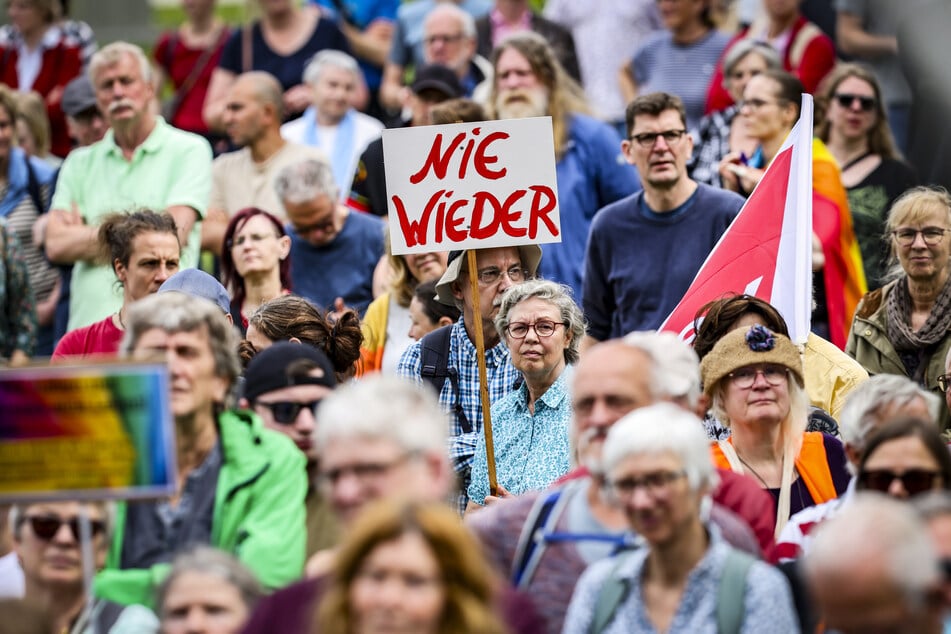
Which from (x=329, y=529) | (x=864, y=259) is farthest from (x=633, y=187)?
(x=329, y=529)

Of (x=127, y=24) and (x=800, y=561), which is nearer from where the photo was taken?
(x=800, y=561)

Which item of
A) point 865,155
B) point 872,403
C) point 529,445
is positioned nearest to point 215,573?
point 872,403

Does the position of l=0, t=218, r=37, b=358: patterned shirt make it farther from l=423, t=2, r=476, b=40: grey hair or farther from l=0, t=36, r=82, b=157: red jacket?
l=0, t=36, r=82, b=157: red jacket

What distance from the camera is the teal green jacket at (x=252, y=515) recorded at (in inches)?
→ 238

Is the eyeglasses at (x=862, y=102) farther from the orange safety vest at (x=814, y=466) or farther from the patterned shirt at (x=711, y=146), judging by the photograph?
the orange safety vest at (x=814, y=466)

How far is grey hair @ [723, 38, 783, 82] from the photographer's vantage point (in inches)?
473

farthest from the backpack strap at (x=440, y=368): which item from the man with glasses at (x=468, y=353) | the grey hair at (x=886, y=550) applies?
the grey hair at (x=886, y=550)

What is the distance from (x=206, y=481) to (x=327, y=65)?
7429 millimetres

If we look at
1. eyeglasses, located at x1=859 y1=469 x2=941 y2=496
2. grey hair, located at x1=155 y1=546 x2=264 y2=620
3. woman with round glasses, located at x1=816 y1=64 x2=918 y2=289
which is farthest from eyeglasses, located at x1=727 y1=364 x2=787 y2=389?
woman with round glasses, located at x1=816 y1=64 x2=918 y2=289

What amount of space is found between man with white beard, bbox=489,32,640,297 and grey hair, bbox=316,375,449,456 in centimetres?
560

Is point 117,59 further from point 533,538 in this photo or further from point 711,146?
point 533,538

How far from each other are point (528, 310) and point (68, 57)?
26.3ft

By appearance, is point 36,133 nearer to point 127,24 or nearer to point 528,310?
point 528,310

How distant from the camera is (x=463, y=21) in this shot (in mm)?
13492
